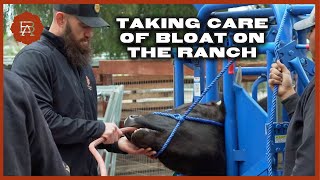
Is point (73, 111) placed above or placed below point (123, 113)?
above

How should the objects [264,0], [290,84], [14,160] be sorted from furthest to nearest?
[264,0] → [290,84] → [14,160]

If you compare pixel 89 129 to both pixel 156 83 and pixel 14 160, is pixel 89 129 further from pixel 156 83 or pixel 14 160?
pixel 156 83

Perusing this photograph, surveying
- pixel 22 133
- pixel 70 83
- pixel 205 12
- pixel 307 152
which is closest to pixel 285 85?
pixel 307 152

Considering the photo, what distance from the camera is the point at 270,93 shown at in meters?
3.03

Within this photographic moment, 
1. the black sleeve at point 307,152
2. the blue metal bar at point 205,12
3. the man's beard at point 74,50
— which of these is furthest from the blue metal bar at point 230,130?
the black sleeve at point 307,152

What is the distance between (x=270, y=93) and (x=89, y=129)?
3.28 feet

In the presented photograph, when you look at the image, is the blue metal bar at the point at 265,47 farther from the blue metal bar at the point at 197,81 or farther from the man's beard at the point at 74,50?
the man's beard at the point at 74,50

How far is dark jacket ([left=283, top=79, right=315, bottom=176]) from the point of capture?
6.79ft

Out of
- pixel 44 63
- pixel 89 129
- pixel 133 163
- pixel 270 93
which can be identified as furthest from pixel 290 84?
pixel 133 163

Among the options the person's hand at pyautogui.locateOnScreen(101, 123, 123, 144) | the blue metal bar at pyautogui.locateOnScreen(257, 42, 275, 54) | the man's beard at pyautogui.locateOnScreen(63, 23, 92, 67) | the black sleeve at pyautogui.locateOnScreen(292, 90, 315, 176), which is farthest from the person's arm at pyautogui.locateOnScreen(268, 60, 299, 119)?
the man's beard at pyautogui.locateOnScreen(63, 23, 92, 67)

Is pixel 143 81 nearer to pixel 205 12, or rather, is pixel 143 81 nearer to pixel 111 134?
pixel 205 12

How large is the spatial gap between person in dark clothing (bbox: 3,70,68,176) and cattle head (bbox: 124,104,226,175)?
4.11ft

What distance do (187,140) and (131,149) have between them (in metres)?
0.32

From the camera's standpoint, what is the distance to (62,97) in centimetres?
305
